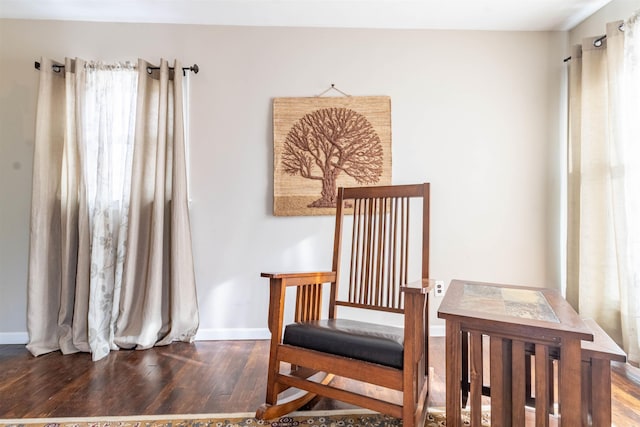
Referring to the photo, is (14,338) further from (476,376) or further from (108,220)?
(476,376)

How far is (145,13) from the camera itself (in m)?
2.20

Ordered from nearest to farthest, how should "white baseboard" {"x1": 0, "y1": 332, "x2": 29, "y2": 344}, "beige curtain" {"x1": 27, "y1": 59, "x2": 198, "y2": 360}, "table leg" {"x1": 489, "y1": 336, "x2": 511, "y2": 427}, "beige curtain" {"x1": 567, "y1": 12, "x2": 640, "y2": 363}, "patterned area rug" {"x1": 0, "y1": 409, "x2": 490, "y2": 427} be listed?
"table leg" {"x1": 489, "y1": 336, "x2": 511, "y2": 427} < "patterned area rug" {"x1": 0, "y1": 409, "x2": 490, "y2": 427} < "beige curtain" {"x1": 567, "y1": 12, "x2": 640, "y2": 363} < "beige curtain" {"x1": 27, "y1": 59, "x2": 198, "y2": 360} < "white baseboard" {"x1": 0, "y1": 332, "x2": 29, "y2": 344}

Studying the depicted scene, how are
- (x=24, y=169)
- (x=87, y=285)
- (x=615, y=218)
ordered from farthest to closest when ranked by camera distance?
(x=24, y=169), (x=87, y=285), (x=615, y=218)

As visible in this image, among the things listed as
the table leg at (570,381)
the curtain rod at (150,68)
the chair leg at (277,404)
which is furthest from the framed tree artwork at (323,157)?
the table leg at (570,381)

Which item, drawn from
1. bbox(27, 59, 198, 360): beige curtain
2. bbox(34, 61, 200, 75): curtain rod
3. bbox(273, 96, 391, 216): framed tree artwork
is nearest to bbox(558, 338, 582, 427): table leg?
bbox(273, 96, 391, 216): framed tree artwork

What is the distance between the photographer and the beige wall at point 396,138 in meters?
2.30

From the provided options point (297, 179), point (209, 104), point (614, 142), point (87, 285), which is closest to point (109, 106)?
point (209, 104)

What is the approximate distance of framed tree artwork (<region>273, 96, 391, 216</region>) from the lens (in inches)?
89.9

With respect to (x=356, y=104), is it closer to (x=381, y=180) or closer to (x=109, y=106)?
(x=381, y=180)

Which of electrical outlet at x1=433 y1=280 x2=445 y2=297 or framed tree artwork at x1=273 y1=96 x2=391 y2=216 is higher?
framed tree artwork at x1=273 y1=96 x2=391 y2=216

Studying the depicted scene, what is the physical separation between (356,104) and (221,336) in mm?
1990

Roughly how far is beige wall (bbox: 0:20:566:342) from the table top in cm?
96

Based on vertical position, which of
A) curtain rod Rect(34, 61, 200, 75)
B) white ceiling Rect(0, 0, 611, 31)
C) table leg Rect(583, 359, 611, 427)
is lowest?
table leg Rect(583, 359, 611, 427)

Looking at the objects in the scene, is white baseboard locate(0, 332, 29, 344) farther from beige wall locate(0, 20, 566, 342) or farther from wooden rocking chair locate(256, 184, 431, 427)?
wooden rocking chair locate(256, 184, 431, 427)
